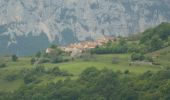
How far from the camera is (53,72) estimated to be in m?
146

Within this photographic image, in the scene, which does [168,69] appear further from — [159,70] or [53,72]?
[53,72]

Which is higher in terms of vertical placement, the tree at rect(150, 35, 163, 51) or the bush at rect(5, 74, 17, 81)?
the tree at rect(150, 35, 163, 51)

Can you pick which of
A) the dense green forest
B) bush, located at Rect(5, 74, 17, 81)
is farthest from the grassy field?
bush, located at Rect(5, 74, 17, 81)

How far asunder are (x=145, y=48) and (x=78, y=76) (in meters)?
22.9

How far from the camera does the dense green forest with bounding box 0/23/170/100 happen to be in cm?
12456

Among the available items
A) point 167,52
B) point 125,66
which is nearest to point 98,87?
point 125,66

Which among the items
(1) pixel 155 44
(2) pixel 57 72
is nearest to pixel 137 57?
(1) pixel 155 44

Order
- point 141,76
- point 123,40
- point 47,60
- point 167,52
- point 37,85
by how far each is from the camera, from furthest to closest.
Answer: point 123,40
point 47,60
point 167,52
point 37,85
point 141,76

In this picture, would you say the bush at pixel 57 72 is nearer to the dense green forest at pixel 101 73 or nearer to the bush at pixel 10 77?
the dense green forest at pixel 101 73

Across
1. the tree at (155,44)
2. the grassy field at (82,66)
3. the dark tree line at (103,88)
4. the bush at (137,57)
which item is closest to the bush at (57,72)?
the grassy field at (82,66)

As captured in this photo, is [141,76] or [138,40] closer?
[141,76]

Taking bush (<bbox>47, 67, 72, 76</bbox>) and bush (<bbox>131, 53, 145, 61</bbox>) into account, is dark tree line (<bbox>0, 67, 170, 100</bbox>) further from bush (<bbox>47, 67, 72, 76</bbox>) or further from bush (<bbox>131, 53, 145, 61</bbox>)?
bush (<bbox>131, 53, 145, 61</bbox>)

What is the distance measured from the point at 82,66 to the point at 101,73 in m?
12.1

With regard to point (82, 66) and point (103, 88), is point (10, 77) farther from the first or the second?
point (103, 88)
